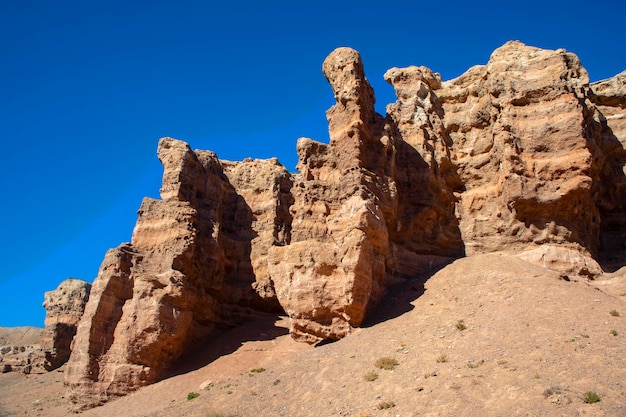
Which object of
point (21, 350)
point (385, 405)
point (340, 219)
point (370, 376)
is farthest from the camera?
point (21, 350)

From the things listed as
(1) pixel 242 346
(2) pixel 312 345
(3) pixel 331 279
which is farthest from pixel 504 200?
(1) pixel 242 346

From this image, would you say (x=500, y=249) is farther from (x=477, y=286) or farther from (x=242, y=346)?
(x=242, y=346)

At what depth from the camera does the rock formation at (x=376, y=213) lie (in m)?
26.4

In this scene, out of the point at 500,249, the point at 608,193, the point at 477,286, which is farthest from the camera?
the point at 608,193

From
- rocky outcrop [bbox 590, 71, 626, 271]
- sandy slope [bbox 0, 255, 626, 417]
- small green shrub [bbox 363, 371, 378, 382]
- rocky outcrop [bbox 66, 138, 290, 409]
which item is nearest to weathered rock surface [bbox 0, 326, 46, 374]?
sandy slope [bbox 0, 255, 626, 417]

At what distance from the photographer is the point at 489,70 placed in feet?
109

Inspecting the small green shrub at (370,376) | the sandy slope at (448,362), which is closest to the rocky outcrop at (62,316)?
the sandy slope at (448,362)

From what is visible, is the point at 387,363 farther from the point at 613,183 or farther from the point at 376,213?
the point at 613,183

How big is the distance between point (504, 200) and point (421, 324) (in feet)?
35.0

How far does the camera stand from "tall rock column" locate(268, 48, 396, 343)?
969 inches

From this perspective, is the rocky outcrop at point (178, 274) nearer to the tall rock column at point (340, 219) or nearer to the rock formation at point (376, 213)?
the rock formation at point (376, 213)

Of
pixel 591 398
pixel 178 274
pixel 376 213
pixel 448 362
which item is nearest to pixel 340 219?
pixel 376 213

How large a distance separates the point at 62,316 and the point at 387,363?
32.6 meters

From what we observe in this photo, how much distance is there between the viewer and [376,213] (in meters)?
27.1
